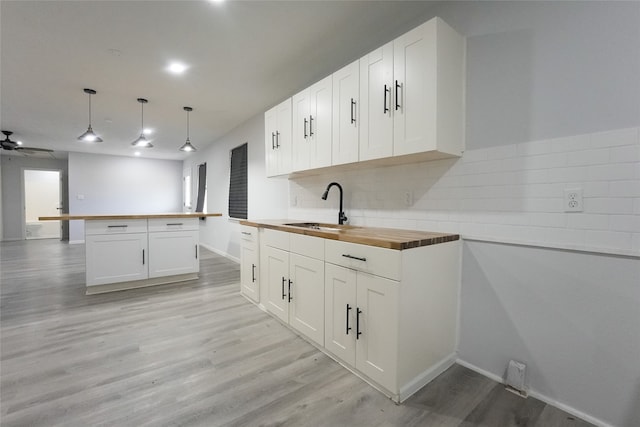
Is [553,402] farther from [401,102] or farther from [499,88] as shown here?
[401,102]

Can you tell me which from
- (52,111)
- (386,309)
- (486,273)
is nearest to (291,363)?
(386,309)

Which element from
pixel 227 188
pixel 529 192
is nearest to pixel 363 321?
pixel 529 192

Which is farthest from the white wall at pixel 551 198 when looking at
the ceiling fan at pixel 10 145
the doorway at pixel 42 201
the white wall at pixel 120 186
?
the doorway at pixel 42 201

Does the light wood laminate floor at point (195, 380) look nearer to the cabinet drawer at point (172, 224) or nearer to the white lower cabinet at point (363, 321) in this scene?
the white lower cabinet at point (363, 321)

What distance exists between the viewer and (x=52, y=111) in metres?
4.37

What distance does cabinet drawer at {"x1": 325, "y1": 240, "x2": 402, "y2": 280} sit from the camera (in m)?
1.54

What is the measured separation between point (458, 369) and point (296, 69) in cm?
310

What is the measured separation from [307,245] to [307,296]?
399 mm

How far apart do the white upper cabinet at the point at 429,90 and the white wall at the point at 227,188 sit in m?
2.21

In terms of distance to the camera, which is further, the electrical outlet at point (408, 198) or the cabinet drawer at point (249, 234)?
the cabinet drawer at point (249, 234)

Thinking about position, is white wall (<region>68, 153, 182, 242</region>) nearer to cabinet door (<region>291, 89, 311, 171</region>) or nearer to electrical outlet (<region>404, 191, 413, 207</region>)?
cabinet door (<region>291, 89, 311, 171</region>)

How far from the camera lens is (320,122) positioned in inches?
101

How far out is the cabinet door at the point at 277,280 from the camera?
248 centimetres

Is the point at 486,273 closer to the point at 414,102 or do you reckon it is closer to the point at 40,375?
the point at 414,102
